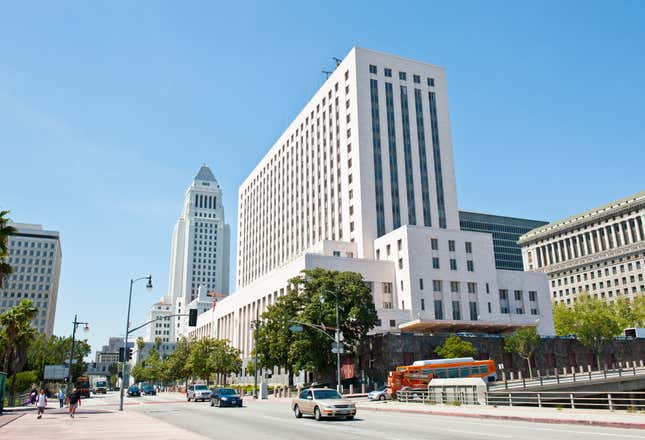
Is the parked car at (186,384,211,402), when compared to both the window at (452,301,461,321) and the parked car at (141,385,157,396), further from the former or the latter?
the window at (452,301,461,321)

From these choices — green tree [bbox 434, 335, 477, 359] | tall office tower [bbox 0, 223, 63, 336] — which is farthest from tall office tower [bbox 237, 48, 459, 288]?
tall office tower [bbox 0, 223, 63, 336]

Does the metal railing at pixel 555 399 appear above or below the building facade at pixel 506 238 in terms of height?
below

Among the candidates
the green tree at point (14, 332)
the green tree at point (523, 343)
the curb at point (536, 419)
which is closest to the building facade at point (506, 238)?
the green tree at point (523, 343)

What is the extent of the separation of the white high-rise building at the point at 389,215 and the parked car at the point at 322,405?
138 ft

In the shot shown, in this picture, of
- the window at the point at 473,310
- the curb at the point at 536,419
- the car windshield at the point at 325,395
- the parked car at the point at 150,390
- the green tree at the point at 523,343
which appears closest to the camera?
the curb at the point at 536,419

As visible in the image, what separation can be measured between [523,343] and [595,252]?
107 metres

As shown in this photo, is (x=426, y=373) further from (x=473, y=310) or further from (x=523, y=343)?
(x=473, y=310)

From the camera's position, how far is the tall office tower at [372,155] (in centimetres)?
9125

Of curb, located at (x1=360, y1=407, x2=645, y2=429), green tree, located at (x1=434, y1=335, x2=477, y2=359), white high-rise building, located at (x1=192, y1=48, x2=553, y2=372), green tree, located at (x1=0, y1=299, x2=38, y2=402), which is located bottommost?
curb, located at (x1=360, y1=407, x2=645, y2=429)

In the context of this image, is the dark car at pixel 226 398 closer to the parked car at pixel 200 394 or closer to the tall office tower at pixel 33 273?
the parked car at pixel 200 394

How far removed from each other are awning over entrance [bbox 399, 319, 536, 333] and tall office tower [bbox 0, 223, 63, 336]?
162 m

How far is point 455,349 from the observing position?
61.2 metres

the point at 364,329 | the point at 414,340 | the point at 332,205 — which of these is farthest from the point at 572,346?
the point at 332,205

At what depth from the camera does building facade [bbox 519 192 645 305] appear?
14250 centimetres
